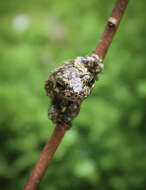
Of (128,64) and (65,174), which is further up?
(128,64)

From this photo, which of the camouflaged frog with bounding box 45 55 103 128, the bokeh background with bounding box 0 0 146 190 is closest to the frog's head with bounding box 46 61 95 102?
the camouflaged frog with bounding box 45 55 103 128

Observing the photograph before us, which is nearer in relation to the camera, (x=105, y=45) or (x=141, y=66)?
(x=105, y=45)

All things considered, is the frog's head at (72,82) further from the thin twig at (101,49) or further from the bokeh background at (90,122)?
the bokeh background at (90,122)

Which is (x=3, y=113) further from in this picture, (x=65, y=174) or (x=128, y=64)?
(x=128, y=64)

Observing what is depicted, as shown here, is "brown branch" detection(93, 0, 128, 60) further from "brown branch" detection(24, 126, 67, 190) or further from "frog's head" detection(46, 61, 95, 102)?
"brown branch" detection(24, 126, 67, 190)

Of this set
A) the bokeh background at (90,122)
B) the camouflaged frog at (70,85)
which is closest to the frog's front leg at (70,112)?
the camouflaged frog at (70,85)

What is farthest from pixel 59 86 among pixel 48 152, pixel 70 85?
pixel 48 152

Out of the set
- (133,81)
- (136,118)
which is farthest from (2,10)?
(136,118)
